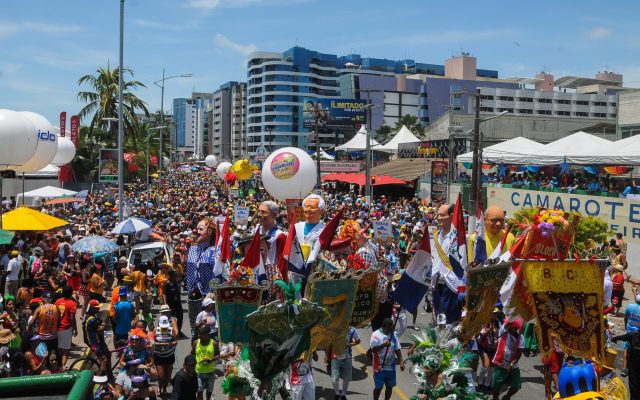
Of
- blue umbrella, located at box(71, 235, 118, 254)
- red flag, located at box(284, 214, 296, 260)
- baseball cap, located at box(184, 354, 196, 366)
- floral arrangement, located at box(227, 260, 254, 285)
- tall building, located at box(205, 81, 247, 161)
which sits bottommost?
baseball cap, located at box(184, 354, 196, 366)

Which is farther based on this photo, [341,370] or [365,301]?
[341,370]

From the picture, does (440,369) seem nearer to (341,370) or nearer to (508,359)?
(341,370)

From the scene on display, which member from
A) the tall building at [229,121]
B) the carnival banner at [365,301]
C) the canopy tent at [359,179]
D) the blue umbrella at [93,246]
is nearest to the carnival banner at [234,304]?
the carnival banner at [365,301]

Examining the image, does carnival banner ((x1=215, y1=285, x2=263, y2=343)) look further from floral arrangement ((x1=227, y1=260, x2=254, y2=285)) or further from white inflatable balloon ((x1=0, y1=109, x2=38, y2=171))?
white inflatable balloon ((x1=0, y1=109, x2=38, y2=171))

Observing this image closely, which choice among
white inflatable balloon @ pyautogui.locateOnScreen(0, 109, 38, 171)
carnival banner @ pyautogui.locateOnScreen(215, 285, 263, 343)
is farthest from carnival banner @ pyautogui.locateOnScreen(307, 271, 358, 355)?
white inflatable balloon @ pyautogui.locateOnScreen(0, 109, 38, 171)

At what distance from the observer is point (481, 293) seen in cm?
707

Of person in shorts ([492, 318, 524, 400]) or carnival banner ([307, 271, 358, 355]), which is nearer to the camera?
carnival banner ([307, 271, 358, 355])

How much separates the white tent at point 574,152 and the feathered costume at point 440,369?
1945 centimetres

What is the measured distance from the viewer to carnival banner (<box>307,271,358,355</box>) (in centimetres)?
651

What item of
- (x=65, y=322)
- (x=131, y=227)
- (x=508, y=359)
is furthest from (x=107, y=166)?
(x=508, y=359)

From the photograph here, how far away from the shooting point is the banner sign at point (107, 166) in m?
23.1

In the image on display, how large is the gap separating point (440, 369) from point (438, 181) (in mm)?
23148

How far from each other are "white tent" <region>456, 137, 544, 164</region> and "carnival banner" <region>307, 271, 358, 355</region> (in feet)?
73.0

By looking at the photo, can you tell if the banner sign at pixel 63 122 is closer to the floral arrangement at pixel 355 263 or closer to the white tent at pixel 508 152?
the white tent at pixel 508 152
